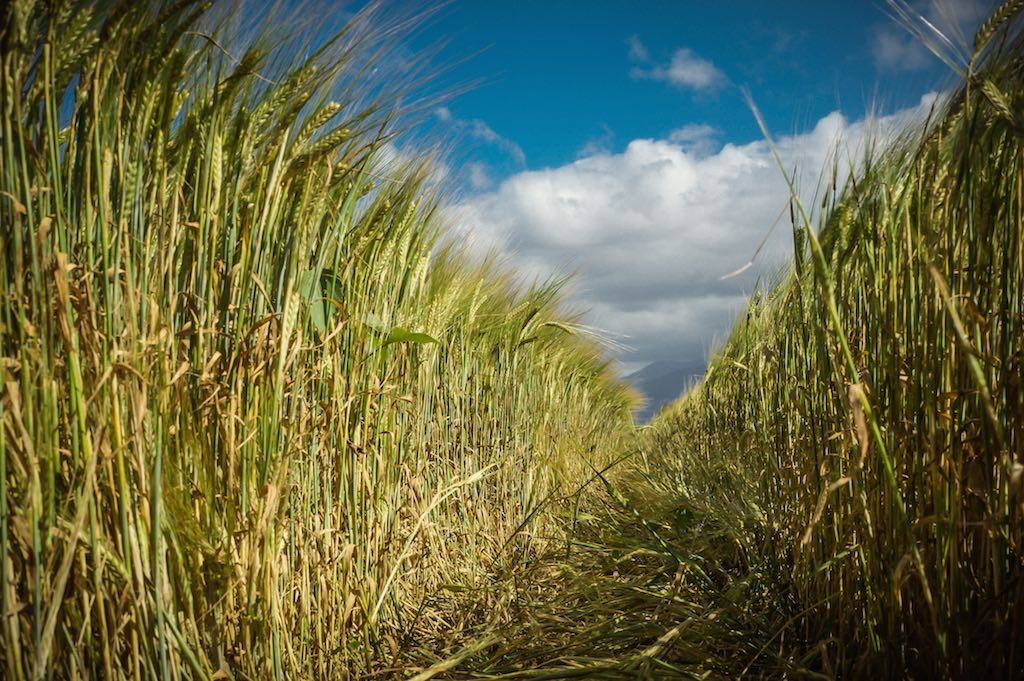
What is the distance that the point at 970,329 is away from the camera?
85 centimetres

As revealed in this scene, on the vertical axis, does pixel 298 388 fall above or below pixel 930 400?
below

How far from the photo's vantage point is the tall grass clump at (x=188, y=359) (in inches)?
27.9

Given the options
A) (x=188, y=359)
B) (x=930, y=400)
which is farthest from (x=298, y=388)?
(x=930, y=400)

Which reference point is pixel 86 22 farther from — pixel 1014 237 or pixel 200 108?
pixel 1014 237

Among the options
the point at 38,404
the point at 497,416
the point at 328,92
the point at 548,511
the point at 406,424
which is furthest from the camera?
the point at 548,511

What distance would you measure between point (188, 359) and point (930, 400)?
117 cm

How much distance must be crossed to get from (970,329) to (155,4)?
51.9 inches

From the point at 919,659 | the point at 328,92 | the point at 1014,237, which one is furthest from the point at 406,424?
the point at 1014,237

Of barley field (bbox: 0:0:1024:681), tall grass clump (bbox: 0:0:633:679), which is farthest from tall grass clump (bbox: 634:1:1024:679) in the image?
tall grass clump (bbox: 0:0:633:679)

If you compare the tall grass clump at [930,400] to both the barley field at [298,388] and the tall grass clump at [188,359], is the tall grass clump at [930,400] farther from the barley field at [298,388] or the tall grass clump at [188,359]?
the tall grass clump at [188,359]

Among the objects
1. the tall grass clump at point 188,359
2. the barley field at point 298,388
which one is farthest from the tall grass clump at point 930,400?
the tall grass clump at point 188,359

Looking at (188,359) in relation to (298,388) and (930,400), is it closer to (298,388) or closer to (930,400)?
(298,388)

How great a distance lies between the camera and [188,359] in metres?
0.91

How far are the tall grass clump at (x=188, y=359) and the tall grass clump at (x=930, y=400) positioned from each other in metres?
0.84
